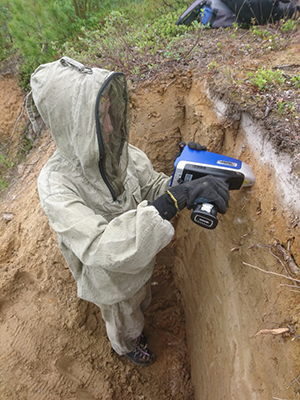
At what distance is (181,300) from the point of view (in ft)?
9.74

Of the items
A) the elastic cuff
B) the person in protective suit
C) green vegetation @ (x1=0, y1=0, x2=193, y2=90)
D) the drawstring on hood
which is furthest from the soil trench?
green vegetation @ (x1=0, y1=0, x2=193, y2=90)

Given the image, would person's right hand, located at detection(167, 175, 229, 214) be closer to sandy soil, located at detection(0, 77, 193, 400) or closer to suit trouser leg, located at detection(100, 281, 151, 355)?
suit trouser leg, located at detection(100, 281, 151, 355)

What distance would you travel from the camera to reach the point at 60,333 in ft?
7.94

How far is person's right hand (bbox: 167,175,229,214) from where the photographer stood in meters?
1.34

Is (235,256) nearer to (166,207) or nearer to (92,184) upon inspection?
(166,207)

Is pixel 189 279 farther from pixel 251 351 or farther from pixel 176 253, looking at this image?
pixel 251 351

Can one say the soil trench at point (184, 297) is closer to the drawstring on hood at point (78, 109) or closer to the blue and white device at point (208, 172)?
the blue and white device at point (208, 172)

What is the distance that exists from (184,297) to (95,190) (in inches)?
72.5

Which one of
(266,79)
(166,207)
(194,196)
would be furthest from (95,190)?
(266,79)

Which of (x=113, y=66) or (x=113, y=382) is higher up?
(x=113, y=66)

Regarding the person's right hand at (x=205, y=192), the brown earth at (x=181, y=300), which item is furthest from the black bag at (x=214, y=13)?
the person's right hand at (x=205, y=192)

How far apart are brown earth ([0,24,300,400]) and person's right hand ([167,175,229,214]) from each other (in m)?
0.24

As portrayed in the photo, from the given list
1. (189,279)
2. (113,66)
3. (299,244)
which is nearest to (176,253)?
(189,279)

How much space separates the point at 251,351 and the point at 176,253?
1494mm
